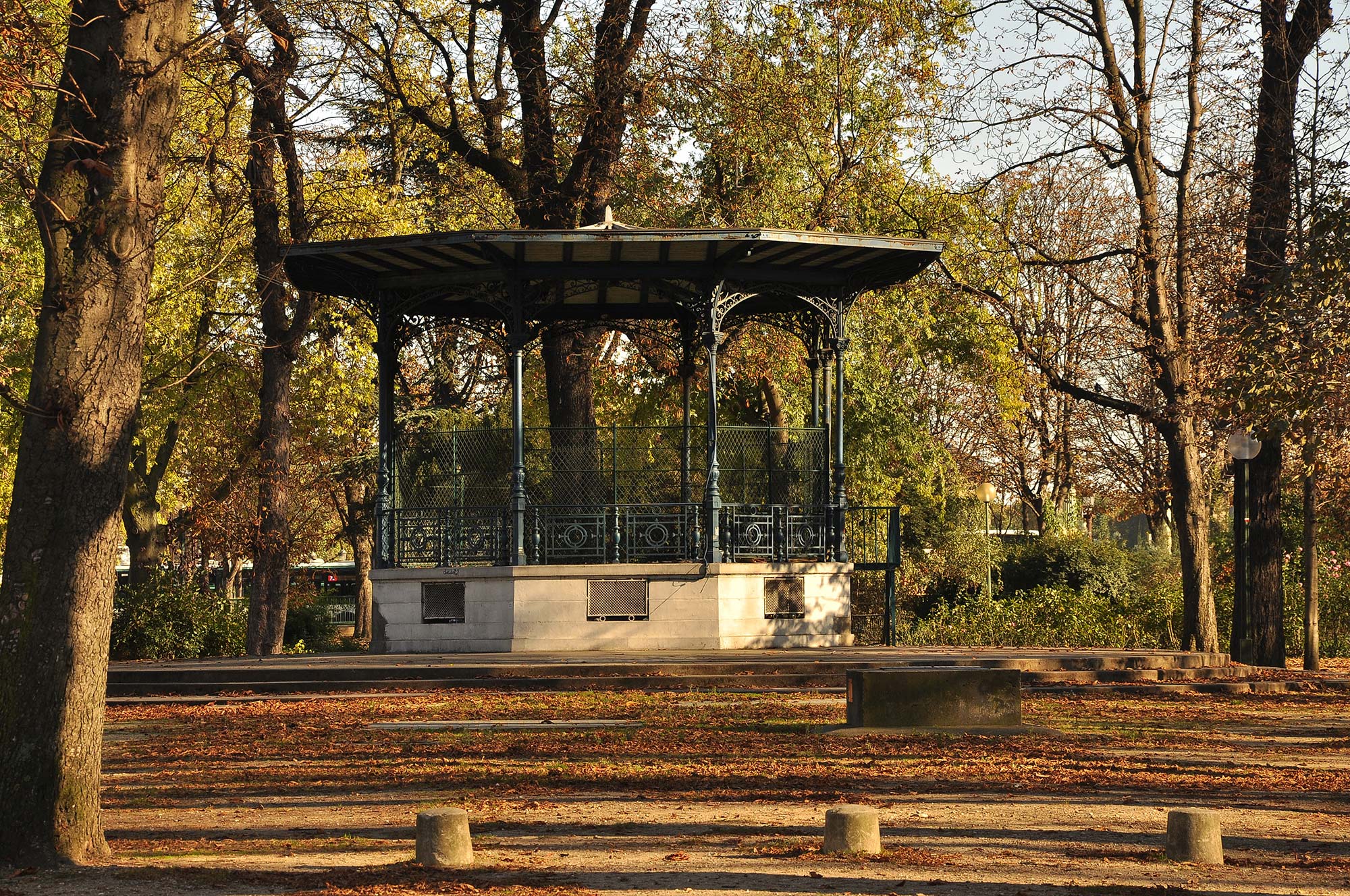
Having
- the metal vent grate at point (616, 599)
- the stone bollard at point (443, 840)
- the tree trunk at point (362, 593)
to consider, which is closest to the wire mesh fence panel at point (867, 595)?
the metal vent grate at point (616, 599)

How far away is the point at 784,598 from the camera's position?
70.2ft

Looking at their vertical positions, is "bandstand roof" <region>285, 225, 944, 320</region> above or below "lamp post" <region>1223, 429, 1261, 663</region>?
above

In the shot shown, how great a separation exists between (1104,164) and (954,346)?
1085 centimetres

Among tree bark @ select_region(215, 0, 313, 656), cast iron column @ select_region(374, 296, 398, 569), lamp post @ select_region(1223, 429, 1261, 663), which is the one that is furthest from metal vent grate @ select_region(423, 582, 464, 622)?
lamp post @ select_region(1223, 429, 1261, 663)

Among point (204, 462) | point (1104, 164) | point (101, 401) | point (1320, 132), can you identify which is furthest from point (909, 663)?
point (204, 462)

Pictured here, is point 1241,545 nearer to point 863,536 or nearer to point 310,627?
point 863,536

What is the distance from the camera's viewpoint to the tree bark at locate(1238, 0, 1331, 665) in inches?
739

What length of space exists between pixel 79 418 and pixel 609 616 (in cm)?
1302

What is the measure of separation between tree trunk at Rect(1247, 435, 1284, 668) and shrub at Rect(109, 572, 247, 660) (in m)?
17.8

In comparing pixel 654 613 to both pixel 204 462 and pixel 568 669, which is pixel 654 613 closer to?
pixel 568 669

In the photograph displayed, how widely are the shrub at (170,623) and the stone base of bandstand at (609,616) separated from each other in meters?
6.98

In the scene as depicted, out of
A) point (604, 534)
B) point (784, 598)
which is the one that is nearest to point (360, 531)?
point (604, 534)

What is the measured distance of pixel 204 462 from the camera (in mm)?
41156

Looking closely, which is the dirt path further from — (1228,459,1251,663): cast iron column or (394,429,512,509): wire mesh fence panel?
(394,429,512,509): wire mesh fence panel
